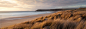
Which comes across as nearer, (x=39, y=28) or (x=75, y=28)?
(x=75, y=28)

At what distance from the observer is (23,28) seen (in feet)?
5.67

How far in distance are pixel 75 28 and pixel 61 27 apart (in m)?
0.30

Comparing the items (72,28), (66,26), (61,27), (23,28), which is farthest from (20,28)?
(72,28)

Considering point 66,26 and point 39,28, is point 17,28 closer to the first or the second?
point 39,28

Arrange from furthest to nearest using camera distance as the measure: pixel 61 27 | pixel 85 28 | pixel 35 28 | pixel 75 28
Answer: pixel 35 28
pixel 61 27
pixel 75 28
pixel 85 28

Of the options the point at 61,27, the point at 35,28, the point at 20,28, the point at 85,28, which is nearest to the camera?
the point at 85,28

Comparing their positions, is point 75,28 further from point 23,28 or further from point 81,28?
point 23,28

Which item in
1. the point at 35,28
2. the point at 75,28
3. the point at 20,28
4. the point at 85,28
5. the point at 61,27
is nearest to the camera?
the point at 85,28

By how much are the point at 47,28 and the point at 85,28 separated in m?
0.81

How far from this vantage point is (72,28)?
4.41ft

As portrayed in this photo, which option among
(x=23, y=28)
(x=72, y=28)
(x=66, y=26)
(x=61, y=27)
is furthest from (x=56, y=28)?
(x=23, y=28)

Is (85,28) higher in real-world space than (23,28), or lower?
higher

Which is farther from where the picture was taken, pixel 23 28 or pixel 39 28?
pixel 23 28

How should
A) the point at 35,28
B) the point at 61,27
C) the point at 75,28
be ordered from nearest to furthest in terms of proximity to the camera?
the point at 75,28 < the point at 61,27 < the point at 35,28
